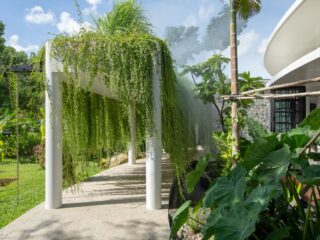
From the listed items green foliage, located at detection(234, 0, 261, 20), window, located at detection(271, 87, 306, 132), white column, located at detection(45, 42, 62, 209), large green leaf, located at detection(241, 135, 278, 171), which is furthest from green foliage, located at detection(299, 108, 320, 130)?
window, located at detection(271, 87, 306, 132)

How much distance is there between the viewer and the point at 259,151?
262 centimetres

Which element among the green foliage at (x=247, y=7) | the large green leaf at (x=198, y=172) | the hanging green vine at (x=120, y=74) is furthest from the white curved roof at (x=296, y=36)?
the large green leaf at (x=198, y=172)

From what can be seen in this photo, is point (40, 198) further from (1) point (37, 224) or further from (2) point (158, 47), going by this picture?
(2) point (158, 47)

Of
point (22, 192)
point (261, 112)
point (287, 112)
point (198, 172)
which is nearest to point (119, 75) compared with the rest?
point (198, 172)

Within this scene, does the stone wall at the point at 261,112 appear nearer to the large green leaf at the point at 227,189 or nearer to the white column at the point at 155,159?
the white column at the point at 155,159

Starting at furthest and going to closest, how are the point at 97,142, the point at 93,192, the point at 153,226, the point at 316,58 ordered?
the point at 97,142, the point at 93,192, the point at 316,58, the point at 153,226

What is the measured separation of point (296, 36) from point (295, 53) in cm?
128

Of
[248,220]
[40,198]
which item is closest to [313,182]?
[248,220]

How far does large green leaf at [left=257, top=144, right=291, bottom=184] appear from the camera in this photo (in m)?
2.46

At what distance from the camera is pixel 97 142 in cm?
796

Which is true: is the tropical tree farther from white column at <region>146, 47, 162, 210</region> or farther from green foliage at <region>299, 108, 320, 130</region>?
green foliage at <region>299, 108, 320, 130</region>

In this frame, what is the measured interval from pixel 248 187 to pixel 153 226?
2.08m

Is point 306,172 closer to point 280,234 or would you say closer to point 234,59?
point 280,234

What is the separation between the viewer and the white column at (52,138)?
5.50 metres
